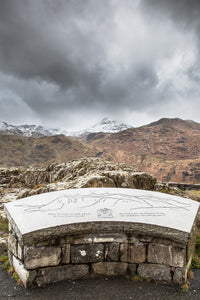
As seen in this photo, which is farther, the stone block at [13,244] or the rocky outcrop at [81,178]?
the rocky outcrop at [81,178]

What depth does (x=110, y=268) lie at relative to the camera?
3775 millimetres

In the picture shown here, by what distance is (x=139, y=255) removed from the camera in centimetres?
372

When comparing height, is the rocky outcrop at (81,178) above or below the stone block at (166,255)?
above

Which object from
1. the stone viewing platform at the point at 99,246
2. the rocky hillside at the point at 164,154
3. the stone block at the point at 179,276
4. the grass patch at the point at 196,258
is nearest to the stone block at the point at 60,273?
the stone viewing platform at the point at 99,246

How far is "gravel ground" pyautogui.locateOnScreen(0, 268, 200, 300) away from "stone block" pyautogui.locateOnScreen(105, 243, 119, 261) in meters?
0.37

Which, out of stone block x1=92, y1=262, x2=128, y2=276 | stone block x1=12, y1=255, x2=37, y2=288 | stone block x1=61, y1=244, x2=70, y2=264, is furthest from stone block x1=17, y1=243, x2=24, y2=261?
stone block x1=92, y1=262, x2=128, y2=276

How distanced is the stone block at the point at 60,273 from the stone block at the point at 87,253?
0.14m

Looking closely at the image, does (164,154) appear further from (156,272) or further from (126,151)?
(156,272)

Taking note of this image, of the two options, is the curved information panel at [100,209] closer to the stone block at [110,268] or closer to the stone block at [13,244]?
the stone block at [13,244]

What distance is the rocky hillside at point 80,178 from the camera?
9336 mm

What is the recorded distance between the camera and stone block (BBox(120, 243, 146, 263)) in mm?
3713

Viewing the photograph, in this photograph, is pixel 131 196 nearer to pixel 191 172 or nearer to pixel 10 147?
pixel 191 172

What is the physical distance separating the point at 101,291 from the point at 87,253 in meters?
0.65

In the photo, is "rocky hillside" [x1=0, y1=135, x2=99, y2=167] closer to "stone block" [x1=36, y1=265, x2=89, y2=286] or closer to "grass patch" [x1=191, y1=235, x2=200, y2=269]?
"grass patch" [x1=191, y1=235, x2=200, y2=269]
